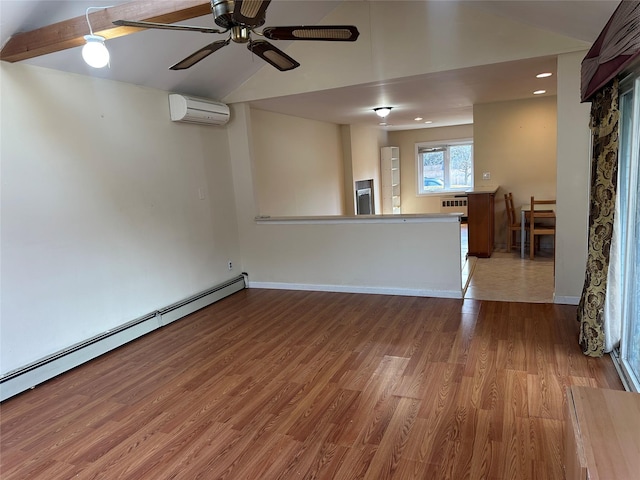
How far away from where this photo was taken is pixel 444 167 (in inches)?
390

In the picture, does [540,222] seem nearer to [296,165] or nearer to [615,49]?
[296,165]

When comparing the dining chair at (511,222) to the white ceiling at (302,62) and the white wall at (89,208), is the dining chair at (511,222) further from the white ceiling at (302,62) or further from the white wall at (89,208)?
the white wall at (89,208)

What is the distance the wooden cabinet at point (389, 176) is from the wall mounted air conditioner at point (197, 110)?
541 cm

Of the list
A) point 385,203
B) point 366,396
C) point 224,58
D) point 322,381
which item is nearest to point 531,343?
point 366,396

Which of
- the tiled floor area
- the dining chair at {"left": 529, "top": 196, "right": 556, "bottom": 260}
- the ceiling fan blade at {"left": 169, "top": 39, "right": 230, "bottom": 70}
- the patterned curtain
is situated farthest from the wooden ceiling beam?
the dining chair at {"left": 529, "top": 196, "right": 556, "bottom": 260}

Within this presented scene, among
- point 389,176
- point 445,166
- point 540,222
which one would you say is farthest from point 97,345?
point 445,166

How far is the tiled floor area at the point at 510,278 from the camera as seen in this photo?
4293mm

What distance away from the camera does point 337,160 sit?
7.85 metres

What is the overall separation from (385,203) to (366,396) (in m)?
7.41

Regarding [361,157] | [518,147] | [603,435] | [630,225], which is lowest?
[603,435]

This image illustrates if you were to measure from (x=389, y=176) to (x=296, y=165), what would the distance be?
362 cm

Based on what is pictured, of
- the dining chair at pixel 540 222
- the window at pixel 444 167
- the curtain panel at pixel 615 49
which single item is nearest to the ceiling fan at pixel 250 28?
the curtain panel at pixel 615 49

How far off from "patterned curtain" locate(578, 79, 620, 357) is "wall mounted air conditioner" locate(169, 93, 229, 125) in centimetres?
356

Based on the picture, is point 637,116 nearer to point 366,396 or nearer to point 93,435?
point 366,396
